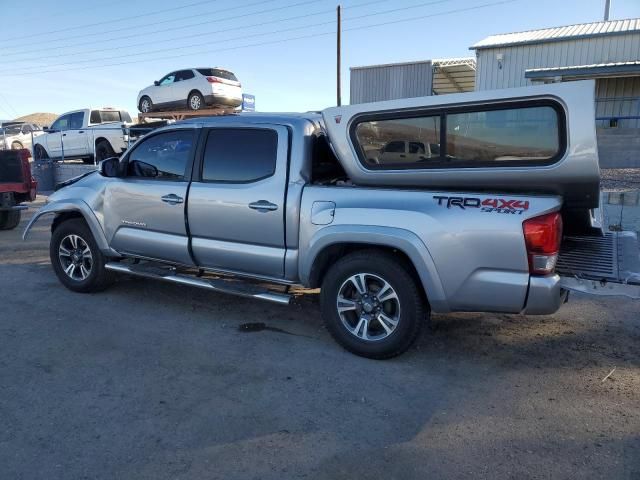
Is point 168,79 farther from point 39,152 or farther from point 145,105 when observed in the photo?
point 39,152

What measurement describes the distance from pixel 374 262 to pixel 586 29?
22501 mm

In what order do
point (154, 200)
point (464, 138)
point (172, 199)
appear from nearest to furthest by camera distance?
point (464, 138)
point (172, 199)
point (154, 200)

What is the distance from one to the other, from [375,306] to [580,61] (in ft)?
68.0

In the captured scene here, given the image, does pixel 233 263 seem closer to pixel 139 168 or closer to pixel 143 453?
pixel 139 168

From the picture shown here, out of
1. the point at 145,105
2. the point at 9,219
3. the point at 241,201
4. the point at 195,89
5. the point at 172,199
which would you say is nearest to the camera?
the point at 241,201

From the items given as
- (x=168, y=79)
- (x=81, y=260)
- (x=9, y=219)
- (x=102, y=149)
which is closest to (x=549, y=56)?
(x=168, y=79)

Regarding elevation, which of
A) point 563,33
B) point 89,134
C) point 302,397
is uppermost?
point 563,33

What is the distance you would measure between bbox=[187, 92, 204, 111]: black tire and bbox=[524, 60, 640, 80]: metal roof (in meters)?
12.9

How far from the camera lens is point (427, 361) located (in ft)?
13.0

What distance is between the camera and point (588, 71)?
18609 millimetres

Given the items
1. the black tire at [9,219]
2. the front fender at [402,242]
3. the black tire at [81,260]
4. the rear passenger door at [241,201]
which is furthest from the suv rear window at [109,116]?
the front fender at [402,242]

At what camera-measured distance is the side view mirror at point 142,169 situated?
204 inches

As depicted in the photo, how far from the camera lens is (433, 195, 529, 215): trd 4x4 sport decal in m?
3.32

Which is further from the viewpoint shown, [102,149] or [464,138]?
[102,149]
